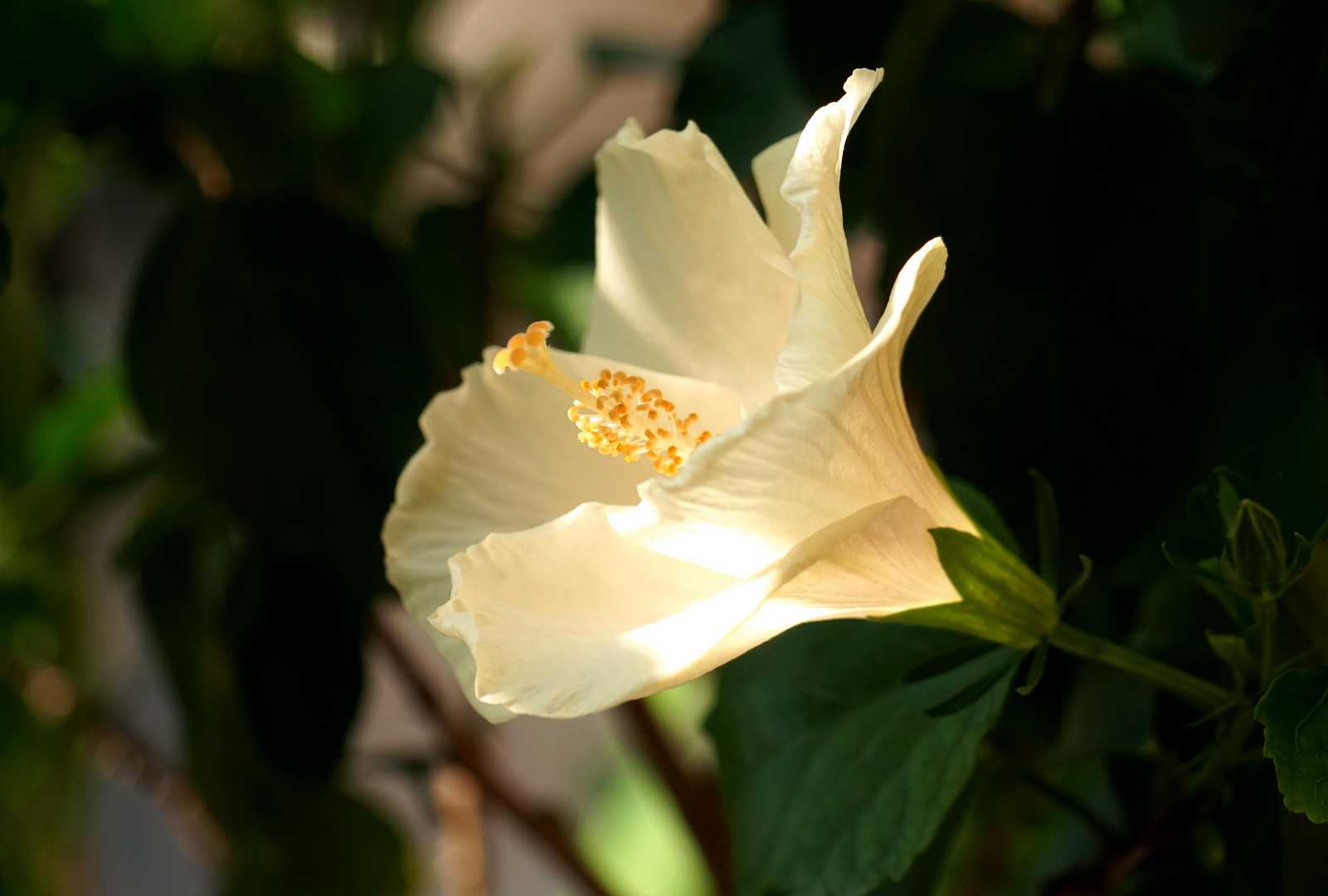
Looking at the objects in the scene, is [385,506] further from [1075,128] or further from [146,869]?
[146,869]

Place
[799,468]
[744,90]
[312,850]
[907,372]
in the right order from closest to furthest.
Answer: [799,468], [907,372], [744,90], [312,850]

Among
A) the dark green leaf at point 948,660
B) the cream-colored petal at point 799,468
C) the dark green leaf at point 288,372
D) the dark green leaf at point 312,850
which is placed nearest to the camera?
the cream-colored petal at point 799,468

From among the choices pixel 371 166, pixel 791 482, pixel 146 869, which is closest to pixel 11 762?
pixel 371 166

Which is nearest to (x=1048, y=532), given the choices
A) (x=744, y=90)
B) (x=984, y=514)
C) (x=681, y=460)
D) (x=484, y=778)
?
(x=984, y=514)

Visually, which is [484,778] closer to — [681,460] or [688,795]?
[688,795]

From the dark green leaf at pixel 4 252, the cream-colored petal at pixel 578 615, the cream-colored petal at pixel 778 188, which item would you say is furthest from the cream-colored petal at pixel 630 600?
the dark green leaf at pixel 4 252

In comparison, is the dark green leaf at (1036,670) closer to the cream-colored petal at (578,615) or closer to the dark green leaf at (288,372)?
the cream-colored petal at (578,615)

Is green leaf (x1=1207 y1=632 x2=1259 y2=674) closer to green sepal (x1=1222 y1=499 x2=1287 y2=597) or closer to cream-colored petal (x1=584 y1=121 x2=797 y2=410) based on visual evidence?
green sepal (x1=1222 y1=499 x2=1287 y2=597)
